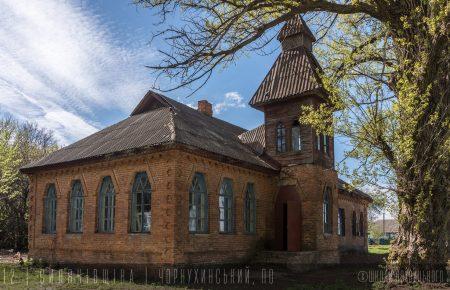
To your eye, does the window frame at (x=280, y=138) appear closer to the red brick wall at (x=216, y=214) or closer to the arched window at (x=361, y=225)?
the red brick wall at (x=216, y=214)

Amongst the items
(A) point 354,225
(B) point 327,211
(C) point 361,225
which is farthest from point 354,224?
(B) point 327,211

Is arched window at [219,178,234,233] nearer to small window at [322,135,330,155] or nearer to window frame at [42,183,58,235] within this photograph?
small window at [322,135,330,155]

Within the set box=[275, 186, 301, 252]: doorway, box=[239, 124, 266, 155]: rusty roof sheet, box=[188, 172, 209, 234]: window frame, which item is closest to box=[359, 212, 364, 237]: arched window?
box=[239, 124, 266, 155]: rusty roof sheet

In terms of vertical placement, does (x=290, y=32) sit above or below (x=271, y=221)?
above

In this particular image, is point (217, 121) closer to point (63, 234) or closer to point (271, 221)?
point (271, 221)

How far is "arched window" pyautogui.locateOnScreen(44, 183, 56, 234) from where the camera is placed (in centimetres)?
1784

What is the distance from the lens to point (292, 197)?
17.7 metres

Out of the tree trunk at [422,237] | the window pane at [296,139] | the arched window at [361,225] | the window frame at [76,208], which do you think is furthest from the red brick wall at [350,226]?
the tree trunk at [422,237]

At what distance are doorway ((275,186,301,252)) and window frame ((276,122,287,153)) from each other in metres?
1.66

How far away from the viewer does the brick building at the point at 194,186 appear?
13719mm

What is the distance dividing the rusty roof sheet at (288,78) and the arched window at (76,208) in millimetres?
7964

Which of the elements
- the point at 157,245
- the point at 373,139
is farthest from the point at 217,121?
the point at 373,139

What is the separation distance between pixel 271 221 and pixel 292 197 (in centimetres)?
132

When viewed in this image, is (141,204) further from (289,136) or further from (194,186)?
(289,136)
